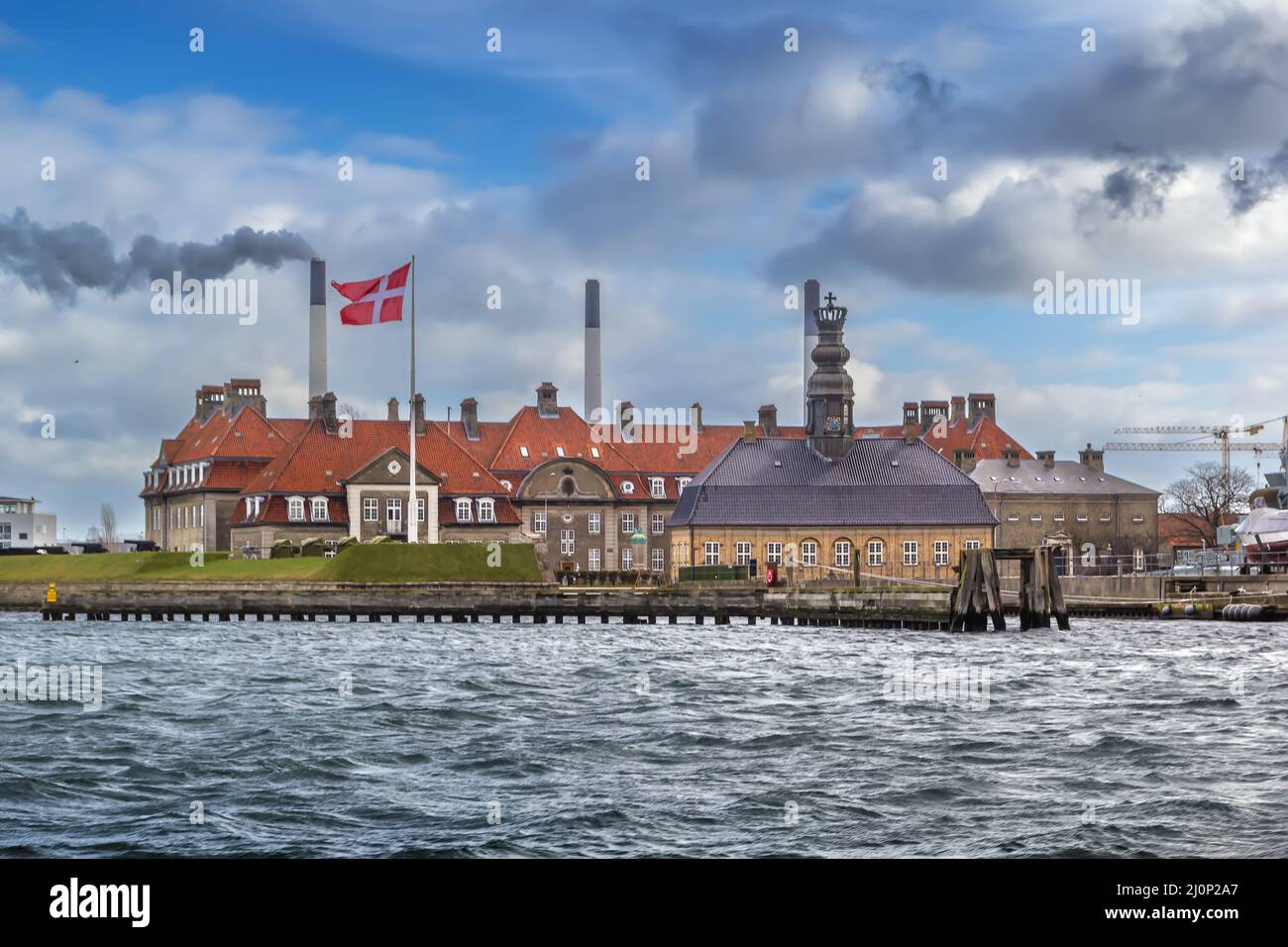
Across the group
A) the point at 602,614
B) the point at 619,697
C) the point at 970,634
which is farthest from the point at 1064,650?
the point at 602,614

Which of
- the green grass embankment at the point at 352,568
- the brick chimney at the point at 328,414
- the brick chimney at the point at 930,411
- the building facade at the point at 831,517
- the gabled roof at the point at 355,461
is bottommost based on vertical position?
the green grass embankment at the point at 352,568

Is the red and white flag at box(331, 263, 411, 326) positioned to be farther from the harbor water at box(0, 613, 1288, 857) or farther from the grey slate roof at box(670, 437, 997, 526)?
the grey slate roof at box(670, 437, 997, 526)

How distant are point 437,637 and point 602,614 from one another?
51.4ft

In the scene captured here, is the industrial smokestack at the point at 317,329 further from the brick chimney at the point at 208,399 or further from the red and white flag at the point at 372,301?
the red and white flag at the point at 372,301

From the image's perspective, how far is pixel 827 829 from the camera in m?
16.8

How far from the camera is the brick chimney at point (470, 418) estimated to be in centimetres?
11888

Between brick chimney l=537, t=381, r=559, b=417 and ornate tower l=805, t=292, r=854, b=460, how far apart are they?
70.2 ft

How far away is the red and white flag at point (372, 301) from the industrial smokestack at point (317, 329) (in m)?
54.3

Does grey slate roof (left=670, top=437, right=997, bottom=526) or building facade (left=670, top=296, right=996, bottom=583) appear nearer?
building facade (left=670, top=296, right=996, bottom=583)

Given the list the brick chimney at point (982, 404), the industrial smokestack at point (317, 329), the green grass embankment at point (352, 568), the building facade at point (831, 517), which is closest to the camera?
the green grass embankment at point (352, 568)

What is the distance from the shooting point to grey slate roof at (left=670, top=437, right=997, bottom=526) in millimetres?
102062

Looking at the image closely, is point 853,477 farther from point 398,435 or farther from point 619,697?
point 619,697

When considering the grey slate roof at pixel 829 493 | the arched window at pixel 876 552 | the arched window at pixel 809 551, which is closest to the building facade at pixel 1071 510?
the grey slate roof at pixel 829 493

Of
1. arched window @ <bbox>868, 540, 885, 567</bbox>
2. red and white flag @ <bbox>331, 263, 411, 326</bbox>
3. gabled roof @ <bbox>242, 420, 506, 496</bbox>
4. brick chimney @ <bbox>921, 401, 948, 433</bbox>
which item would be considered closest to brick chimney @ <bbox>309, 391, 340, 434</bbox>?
gabled roof @ <bbox>242, 420, 506, 496</bbox>
